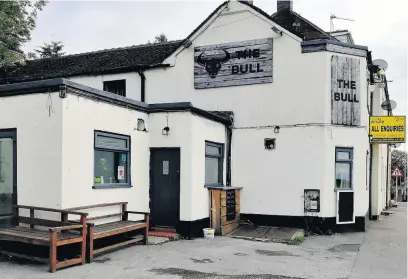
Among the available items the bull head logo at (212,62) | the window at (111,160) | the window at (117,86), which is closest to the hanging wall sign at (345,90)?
the bull head logo at (212,62)

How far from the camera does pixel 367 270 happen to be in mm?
8008

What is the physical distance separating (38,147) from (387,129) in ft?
38.7

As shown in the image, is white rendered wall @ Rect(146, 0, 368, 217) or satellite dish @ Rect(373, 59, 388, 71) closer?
white rendered wall @ Rect(146, 0, 368, 217)

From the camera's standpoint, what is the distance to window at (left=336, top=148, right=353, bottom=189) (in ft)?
42.0

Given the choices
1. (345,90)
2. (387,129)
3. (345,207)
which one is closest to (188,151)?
(345,207)

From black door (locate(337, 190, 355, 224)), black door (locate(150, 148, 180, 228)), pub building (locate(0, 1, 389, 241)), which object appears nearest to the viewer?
pub building (locate(0, 1, 389, 241))

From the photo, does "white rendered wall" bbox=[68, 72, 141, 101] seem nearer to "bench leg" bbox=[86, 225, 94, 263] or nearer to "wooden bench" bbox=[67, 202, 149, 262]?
"wooden bench" bbox=[67, 202, 149, 262]

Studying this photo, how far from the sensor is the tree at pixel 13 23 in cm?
1722

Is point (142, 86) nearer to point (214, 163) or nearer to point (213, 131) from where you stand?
point (213, 131)

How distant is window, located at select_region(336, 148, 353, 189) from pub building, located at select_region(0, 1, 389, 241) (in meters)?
0.04

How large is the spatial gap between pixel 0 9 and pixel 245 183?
39.9 feet

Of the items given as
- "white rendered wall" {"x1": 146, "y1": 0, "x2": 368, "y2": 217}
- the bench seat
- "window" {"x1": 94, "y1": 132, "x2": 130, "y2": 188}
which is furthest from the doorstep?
"window" {"x1": 94, "y1": 132, "x2": 130, "y2": 188}

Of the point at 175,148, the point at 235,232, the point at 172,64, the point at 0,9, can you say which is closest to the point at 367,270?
the point at 235,232

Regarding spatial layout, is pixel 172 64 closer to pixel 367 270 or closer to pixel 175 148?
pixel 175 148
